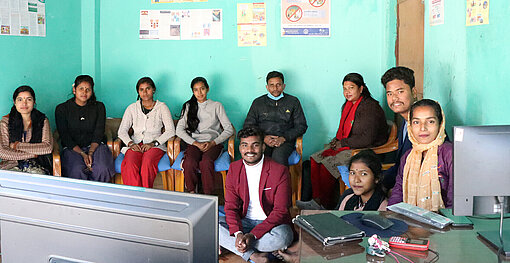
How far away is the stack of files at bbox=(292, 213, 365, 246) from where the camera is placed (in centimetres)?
172

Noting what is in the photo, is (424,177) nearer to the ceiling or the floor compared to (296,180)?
nearer to the ceiling

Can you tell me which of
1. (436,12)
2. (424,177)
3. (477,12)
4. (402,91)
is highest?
(436,12)

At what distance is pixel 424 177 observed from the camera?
2.53 m

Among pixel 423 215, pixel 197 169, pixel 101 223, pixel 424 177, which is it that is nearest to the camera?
pixel 101 223

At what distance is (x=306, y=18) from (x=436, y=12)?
63.6 inches

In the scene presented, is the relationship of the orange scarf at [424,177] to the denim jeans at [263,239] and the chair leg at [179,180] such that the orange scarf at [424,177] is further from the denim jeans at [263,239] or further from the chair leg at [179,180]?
the chair leg at [179,180]

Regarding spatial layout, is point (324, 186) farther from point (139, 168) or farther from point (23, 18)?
point (23, 18)

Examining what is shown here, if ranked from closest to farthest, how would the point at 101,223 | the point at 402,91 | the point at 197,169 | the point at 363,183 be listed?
1. the point at 101,223
2. the point at 363,183
3. the point at 402,91
4. the point at 197,169

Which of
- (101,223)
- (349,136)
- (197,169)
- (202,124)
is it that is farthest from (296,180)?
(101,223)

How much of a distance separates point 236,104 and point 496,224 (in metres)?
3.39

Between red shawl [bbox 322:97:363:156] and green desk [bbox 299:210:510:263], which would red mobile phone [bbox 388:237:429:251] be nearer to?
green desk [bbox 299:210:510:263]

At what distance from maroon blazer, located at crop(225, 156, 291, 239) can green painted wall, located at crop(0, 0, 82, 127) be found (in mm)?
2467

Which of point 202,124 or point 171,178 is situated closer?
point 171,178

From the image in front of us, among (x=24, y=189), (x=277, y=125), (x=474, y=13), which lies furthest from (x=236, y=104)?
(x=24, y=189)
